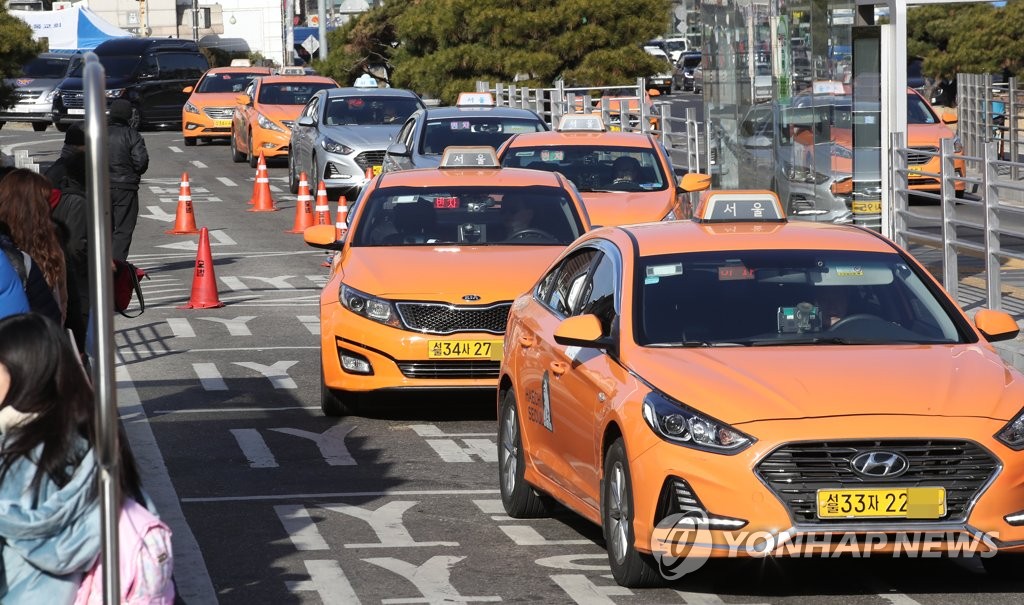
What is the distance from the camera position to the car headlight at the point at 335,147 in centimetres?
2689

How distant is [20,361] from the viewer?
15.9 ft

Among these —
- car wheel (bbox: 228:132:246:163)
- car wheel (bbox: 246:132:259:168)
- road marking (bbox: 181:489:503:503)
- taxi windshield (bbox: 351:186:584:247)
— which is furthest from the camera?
car wheel (bbox: 228:132:246:163)

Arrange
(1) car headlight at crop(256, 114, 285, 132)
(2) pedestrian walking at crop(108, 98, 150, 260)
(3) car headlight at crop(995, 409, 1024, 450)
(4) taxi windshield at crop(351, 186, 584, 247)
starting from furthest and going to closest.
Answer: (1) car headlight at crop(256, 114, 285, 132) < (2) pedestrian walking at crop(108, 98, 150, 260) < (4) taxi windshield at crop(351, 186, 584, 247) < (3) car headlight at crop(995, 409, 1024, 450)

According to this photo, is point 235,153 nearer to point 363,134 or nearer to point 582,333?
point 363,134

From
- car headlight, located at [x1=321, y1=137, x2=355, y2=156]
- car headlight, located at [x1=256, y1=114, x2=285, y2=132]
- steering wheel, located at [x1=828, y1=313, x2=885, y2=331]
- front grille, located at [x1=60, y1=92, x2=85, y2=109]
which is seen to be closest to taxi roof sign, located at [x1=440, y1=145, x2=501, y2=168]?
steering wheel, located at [x1=828, y1=313, x2=885, y2=331]

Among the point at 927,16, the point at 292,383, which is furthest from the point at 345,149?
the point at 927,16

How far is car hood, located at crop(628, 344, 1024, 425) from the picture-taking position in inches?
284

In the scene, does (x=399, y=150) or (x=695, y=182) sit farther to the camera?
(x=399, y=150)

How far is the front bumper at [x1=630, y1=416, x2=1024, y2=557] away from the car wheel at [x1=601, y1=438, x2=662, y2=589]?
206 millimetres

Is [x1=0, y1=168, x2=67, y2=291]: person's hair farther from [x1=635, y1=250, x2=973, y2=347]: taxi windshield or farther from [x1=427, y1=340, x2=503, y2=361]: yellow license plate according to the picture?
[x1=427, y1=340, x2=503, y2=361]: yellow license plate

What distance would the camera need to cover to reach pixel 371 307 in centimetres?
1192

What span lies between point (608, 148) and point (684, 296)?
35.0 feet

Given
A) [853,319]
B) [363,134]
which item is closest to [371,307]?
[853,319]

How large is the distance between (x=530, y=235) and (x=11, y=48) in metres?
21.8
